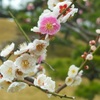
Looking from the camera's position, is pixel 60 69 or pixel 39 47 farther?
pixel 60 69

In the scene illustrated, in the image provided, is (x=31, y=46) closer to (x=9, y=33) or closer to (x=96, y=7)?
(x=96, y=7)

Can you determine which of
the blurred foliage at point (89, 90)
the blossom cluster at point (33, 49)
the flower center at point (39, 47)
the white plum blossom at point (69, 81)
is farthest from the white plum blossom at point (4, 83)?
the blurred foliage at point (89, 90)

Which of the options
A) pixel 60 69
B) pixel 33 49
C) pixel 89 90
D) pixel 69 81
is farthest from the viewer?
pixel 60 69

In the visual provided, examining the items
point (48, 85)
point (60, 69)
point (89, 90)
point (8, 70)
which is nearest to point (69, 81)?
point (48, 85)

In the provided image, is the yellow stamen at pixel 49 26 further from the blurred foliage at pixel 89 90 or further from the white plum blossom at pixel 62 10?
the blurred foliage at pixel 89 90

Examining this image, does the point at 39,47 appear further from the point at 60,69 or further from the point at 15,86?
the point at 60,69

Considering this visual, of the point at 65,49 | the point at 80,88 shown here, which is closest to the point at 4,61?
the point at 80,88

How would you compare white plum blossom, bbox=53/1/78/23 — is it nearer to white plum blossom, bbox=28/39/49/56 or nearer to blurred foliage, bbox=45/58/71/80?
white plum blossom, bbox=28/39/49/56

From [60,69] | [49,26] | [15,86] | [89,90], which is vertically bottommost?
[15,86]

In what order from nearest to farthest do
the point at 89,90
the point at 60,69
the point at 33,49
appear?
the point at 33,49 → the point at 89,90 → the point at 60,69
